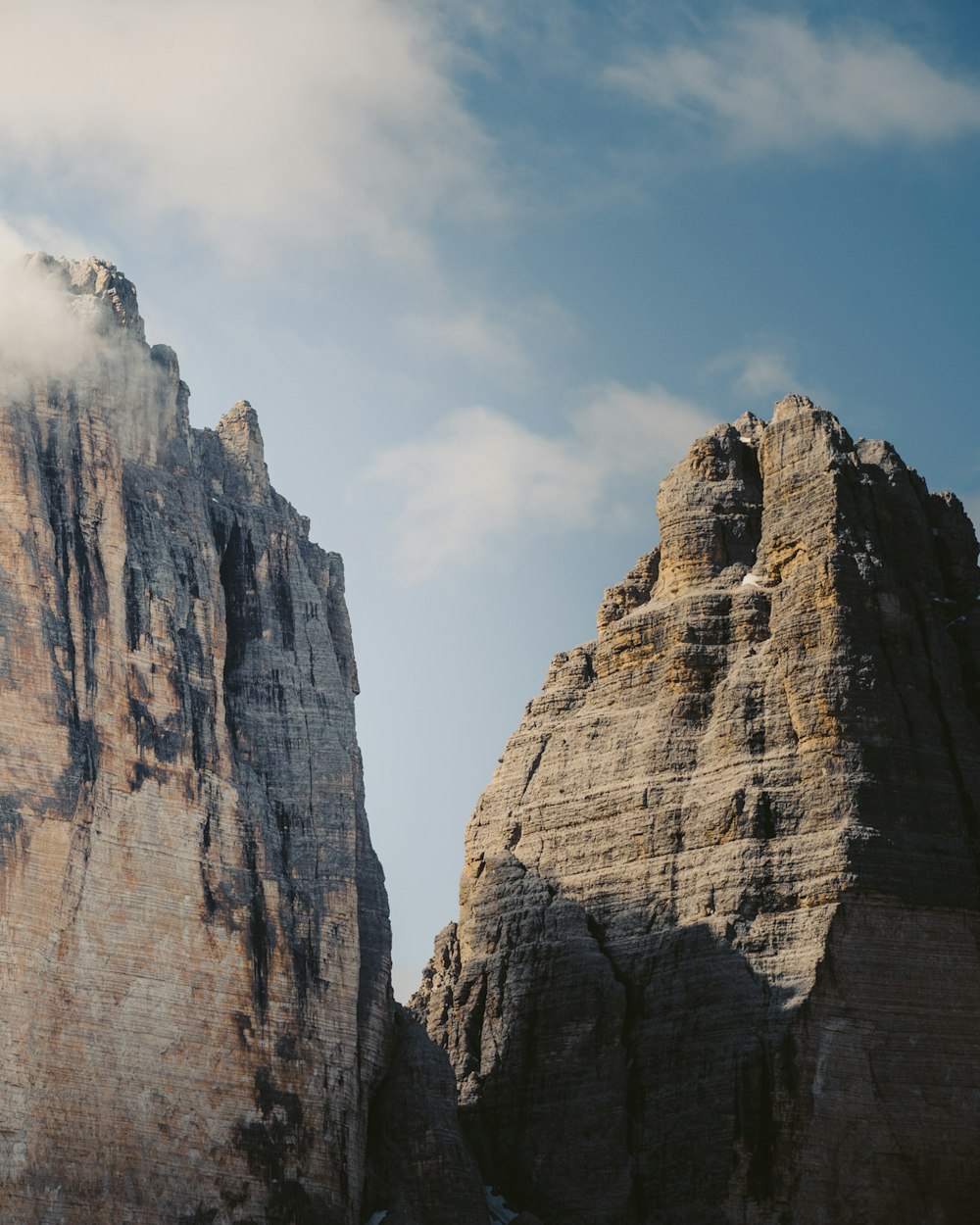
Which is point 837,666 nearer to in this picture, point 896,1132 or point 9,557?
point 896,1132

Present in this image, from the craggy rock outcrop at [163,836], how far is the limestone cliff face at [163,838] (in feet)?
0.26

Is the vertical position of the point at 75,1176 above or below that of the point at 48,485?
below

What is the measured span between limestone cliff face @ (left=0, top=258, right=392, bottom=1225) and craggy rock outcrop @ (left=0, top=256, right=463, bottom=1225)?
0.08 m

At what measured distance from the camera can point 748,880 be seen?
82812 millimetres

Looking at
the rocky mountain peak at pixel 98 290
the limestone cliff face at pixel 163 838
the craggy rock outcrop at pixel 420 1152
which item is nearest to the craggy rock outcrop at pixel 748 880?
the craggy rock outcrop at pixel 420 1152

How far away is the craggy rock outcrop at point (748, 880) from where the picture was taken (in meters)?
78.0

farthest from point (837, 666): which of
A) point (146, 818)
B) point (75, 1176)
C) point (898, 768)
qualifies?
point (75, 1176)

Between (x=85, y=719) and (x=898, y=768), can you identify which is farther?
(x=898, y=768)

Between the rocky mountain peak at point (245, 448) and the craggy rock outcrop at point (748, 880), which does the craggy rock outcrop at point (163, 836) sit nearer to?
the rocky mountain peak at point (245, 448)

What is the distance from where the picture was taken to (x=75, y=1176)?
6738 cm

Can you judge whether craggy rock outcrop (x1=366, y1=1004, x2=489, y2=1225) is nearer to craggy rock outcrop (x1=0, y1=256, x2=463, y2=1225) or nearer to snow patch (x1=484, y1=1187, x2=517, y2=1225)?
craggy rock outcrop (x1=0, y1=256, x2=463, y2=1225)

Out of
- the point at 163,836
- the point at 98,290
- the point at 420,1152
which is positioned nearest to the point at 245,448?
the point at 98,290

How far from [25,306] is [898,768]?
30272 mm

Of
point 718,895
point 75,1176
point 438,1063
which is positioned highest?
point 718,895
